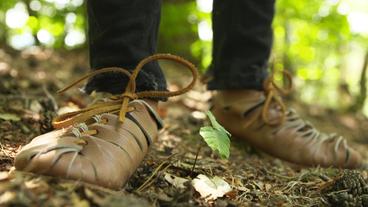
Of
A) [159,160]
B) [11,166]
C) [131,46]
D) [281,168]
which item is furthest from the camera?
[281,168]

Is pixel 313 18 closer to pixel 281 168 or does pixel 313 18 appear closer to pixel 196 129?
pixel 196 129

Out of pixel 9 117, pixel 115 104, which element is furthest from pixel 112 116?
pixel 9 117

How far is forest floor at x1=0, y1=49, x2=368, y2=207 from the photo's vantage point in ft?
3.55

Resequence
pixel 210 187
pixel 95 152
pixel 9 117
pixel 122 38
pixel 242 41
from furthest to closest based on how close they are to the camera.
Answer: pixel 242 41, pixel 9 117, pixel 122 38, pixel 210 187, pixel 95 152

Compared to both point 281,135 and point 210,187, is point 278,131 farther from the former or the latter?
point 210,187

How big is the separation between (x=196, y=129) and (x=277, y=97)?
498 millimetres

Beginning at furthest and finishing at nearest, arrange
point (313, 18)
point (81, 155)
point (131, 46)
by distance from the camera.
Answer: point (313, 18) < point (131, 46) < point (81, 155)

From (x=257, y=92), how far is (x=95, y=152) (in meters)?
0.99

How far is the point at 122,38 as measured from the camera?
147cm

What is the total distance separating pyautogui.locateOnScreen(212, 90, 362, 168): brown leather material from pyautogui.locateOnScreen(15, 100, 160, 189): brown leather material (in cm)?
69

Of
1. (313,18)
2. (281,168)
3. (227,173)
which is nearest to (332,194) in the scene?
(227,173)

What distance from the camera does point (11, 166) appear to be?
4.26 feet

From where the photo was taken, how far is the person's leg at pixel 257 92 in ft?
6.42

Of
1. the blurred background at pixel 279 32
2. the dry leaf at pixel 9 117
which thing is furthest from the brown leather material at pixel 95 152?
the blurred background at pixel 279 32
